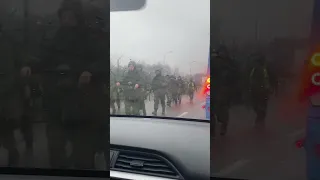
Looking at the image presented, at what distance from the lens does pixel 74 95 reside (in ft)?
7.47

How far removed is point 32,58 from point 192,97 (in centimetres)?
108

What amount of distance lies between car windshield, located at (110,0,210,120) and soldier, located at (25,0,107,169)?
14cm

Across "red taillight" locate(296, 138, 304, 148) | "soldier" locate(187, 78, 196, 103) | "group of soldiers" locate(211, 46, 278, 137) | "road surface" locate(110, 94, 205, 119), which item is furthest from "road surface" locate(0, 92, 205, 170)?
"red taillight" locate(296, 138, 304, 148)

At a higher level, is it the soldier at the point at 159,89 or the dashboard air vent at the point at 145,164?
the soldier at the point at 159,89

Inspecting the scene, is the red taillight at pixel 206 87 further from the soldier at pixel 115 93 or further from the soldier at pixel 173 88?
the soldier at pixel 115 93

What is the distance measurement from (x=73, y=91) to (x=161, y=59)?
0.61 m

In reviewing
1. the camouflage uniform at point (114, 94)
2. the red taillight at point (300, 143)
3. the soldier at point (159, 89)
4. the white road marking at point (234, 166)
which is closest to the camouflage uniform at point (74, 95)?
the camouflage uniform at point (114, 94)

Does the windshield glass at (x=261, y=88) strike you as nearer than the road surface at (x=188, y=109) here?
Yes

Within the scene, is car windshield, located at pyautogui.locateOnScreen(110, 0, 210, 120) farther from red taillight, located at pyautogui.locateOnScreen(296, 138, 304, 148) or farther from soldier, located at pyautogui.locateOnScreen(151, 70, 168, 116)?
red taillight, located at pyautogui.locateOnScreen(296, 138, 304, 148)

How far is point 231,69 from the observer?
6.58 feet

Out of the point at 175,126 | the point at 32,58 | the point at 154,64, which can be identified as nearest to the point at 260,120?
the point at 175,126

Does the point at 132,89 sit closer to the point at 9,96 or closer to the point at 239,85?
the point at 239,85

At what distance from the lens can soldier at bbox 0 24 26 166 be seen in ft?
7.70

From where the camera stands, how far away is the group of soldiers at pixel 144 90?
7.16ft
